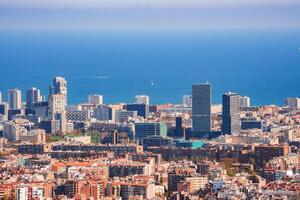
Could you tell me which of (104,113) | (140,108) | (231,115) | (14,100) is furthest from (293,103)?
(14,100)

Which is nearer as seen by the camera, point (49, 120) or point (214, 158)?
point (214, 158)

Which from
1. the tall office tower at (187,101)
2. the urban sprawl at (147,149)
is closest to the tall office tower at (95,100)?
the urban sprawl at (147,149)

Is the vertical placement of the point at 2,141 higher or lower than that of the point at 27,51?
lower

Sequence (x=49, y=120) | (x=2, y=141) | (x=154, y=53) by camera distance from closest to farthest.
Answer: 1. (x=2, y=141)
2. (x=49, y=120)
3. (x=154, y=53)

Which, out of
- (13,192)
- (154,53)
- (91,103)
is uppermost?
(154,53)

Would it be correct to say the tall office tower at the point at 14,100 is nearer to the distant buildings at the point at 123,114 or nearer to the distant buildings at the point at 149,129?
the distant buildings at the point at 123,114

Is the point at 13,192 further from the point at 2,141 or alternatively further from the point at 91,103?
the point at 91,103

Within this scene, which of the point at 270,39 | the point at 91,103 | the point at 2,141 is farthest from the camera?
the point at 270,39

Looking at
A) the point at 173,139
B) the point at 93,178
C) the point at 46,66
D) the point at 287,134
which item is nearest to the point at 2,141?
the point at 173,139
